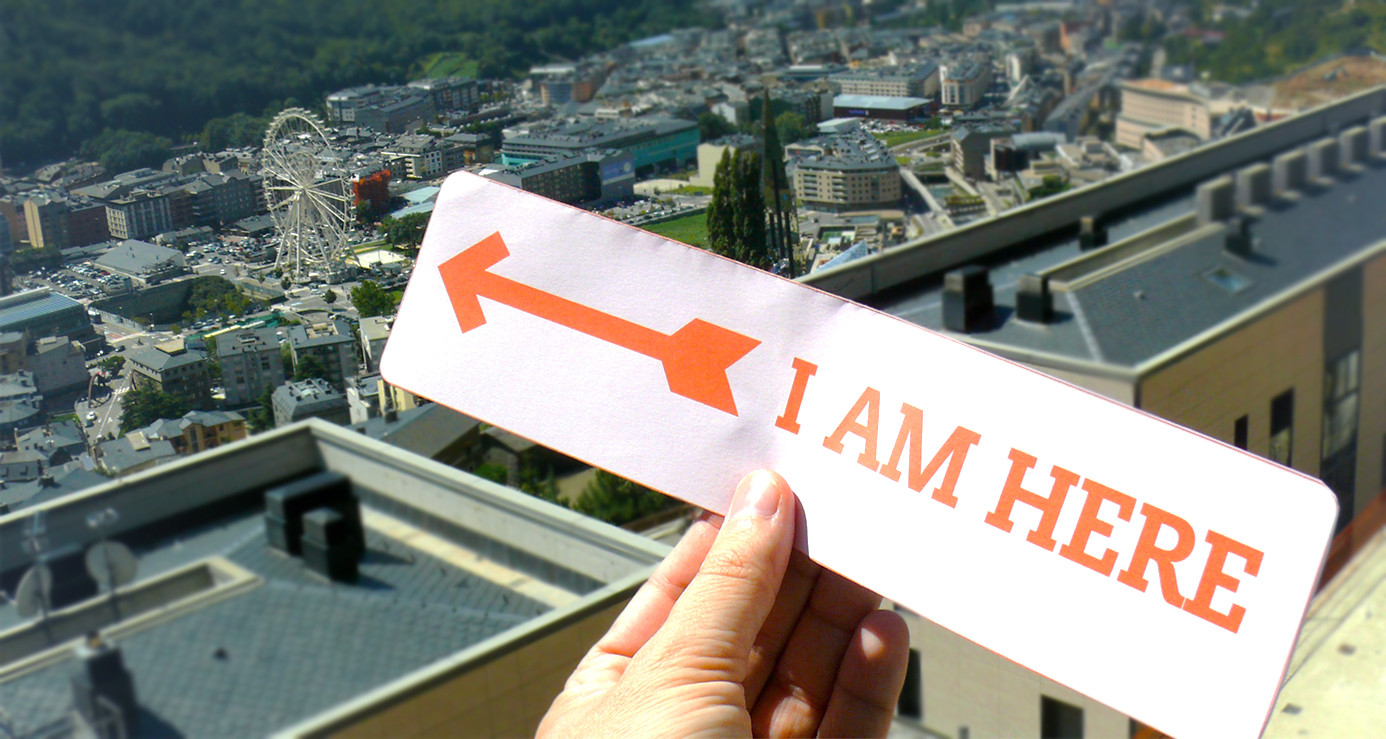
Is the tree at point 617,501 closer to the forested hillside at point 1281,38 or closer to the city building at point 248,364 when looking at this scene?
the city building at point 248,364

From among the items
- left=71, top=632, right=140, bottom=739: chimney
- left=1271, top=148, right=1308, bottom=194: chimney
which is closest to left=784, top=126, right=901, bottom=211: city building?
left=1271, top=148, right=1308, bottom=194: chimney

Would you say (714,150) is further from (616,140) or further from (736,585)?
(736,585)

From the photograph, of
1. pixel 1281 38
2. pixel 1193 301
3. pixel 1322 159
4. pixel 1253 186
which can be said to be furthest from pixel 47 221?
pixel 1281 38

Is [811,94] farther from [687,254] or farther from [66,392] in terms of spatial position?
[66,392]

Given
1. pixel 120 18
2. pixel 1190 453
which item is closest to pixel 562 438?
pixel 1190 453

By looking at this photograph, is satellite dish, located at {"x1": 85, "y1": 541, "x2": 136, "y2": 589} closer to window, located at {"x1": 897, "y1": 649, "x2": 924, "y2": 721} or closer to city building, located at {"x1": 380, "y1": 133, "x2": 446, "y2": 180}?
city building, located at {"x1": 380, "y1": 133, "x2": 446, "y2": 180}

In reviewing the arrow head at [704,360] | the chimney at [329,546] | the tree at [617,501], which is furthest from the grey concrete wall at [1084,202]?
the chimney at [329,546]
